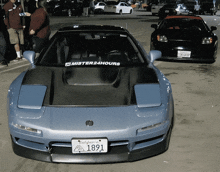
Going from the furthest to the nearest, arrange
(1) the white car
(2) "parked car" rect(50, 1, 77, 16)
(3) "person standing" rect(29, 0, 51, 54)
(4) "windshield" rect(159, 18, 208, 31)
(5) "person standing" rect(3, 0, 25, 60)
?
(1) the white car, (2) "parked car" rect(50, 1, 77, 16), (4) "windshield" rect(159, 18, 208, 31), (5) "person standing" rect(3, 0, 25, 60), (3) "person standing" rect(29, 0, 51, 54)

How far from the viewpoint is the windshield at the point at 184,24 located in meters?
9.18

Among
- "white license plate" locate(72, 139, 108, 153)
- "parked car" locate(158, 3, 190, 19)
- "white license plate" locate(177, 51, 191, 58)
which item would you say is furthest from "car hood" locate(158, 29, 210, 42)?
"parked car" locate(158, 3, 190, 19)

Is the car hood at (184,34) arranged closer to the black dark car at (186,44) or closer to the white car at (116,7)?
the black dark car at (186,44)

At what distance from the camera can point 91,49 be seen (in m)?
4.49

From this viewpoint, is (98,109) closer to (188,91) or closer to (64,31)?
(64,31)

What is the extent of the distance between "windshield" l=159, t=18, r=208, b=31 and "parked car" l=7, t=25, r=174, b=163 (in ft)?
18.7

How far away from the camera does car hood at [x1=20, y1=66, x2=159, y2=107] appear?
10.5 feet

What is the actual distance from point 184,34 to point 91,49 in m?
4.79

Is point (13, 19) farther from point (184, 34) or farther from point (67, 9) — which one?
point (67, 9)

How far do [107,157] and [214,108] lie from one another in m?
2.87

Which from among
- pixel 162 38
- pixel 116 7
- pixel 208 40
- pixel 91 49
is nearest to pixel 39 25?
pixel 162 38

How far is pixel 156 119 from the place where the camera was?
3.03m

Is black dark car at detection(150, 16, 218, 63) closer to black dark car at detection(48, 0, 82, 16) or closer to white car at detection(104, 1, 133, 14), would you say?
black dark car at detection(48, 0, 82, 16)

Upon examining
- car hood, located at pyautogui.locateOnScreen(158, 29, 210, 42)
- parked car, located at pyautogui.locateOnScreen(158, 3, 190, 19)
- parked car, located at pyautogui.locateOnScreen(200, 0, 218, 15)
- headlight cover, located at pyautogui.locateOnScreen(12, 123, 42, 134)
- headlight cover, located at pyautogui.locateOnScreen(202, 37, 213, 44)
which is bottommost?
parked car, located at pyautogui.locateOnScreen(200, 0, 218, 15)
